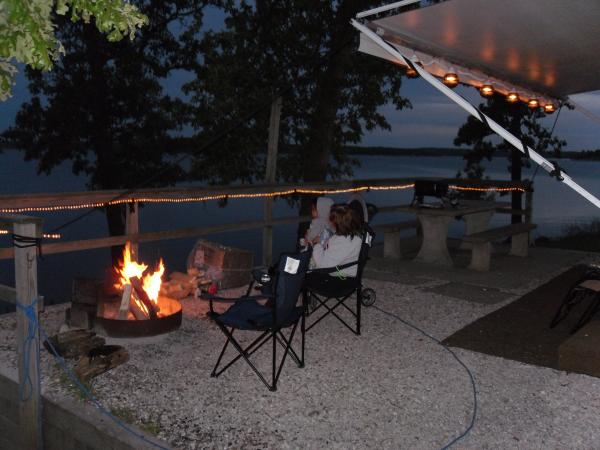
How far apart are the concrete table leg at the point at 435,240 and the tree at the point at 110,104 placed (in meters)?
7.22

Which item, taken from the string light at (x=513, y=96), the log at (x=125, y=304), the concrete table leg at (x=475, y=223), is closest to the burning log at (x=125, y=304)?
the log at (x=125, y=304)

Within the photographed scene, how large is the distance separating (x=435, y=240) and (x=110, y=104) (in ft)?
30.4

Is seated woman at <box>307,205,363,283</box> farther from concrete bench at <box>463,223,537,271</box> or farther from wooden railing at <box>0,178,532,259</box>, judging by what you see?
concrete bench at <box>463,223,537,271</box>

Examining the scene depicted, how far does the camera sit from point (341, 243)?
488cm

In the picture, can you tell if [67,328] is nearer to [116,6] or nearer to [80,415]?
[80,415]

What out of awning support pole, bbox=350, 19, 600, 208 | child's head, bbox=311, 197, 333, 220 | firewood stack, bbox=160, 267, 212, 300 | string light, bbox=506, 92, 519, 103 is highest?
string light, bbox=506, 92, 519, 103

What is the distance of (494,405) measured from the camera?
3.78m

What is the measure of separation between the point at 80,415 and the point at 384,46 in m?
3.38

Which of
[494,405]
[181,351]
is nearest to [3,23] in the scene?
[181,351]

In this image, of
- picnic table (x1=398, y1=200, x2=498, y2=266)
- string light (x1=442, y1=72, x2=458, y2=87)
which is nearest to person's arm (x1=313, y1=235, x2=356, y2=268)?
string light (x1=442, y1=72, x2=458, y2=87)

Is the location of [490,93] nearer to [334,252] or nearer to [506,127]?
[334,252]

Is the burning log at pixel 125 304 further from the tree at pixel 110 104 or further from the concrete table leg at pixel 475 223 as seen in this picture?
the tree at pixel 110 104

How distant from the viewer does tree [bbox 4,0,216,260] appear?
13859 mm

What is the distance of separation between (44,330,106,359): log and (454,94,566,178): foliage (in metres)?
13.3
